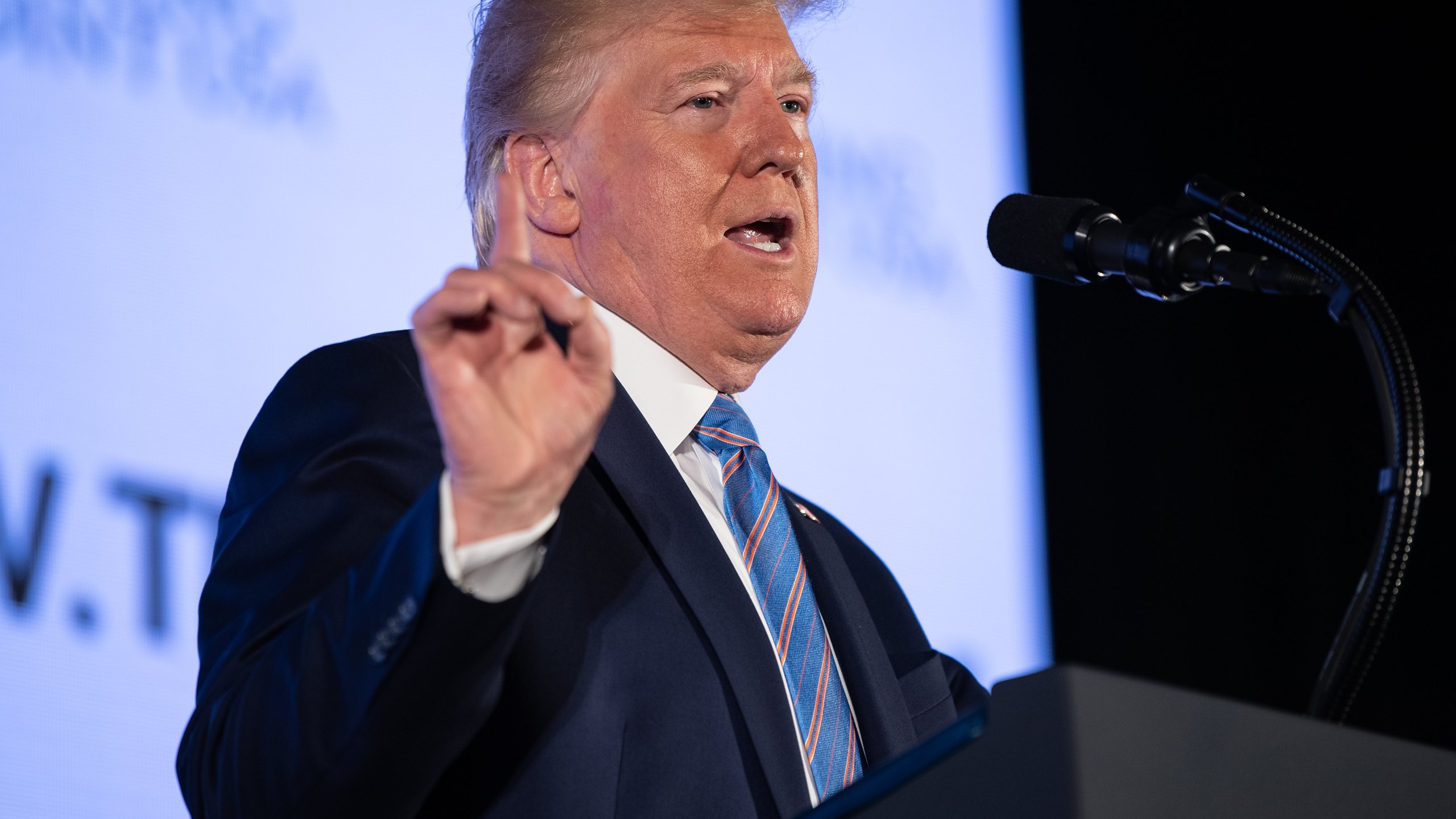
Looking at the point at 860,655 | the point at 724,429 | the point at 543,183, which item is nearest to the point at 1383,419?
the point at 860,655

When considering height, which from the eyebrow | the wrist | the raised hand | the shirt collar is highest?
the eyebrow

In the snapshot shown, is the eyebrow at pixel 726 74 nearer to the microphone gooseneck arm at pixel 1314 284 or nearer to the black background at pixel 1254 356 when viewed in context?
the microphone gooseneck arm at pixel 1314 284

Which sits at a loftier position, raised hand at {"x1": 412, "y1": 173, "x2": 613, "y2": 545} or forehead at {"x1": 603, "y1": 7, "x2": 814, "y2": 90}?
forehead at {"x1": 603, "y1": 7, "x2": 814, "y2": 90}

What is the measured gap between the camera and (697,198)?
70.0 inches

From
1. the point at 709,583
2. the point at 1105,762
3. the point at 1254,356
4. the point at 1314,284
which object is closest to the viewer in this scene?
the point at 1105,762

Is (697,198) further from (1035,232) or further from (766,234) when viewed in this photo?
(1035,232)

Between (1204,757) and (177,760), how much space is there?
85 centimetres

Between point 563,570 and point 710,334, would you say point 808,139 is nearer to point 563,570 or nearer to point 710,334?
point 710,334

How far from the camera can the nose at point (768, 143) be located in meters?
1.83

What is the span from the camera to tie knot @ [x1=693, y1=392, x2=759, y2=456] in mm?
1669

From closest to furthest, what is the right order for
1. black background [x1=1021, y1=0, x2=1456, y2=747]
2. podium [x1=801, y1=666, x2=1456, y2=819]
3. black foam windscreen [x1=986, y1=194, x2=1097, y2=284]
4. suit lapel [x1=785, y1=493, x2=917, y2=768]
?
podium [x1=801, y1=666, x2=1456, y2=819] → black foam windscreen [x1=986, y1=194, x2=1097, y2=284] → suit lapel [x1=785, y1=493, x2=917, y2=768] → black background [x1=1021, y1=0, x2=1456, y2=747]

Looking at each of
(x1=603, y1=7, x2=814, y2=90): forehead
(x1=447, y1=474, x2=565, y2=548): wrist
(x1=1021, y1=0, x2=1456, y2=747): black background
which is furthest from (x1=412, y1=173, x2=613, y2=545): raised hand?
(x1=1021, y1=0, x2=1456, y2=747): black background

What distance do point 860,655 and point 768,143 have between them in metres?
0.72

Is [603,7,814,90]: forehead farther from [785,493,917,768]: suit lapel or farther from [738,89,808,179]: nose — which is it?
[785,493,917,768]: suit lapel
